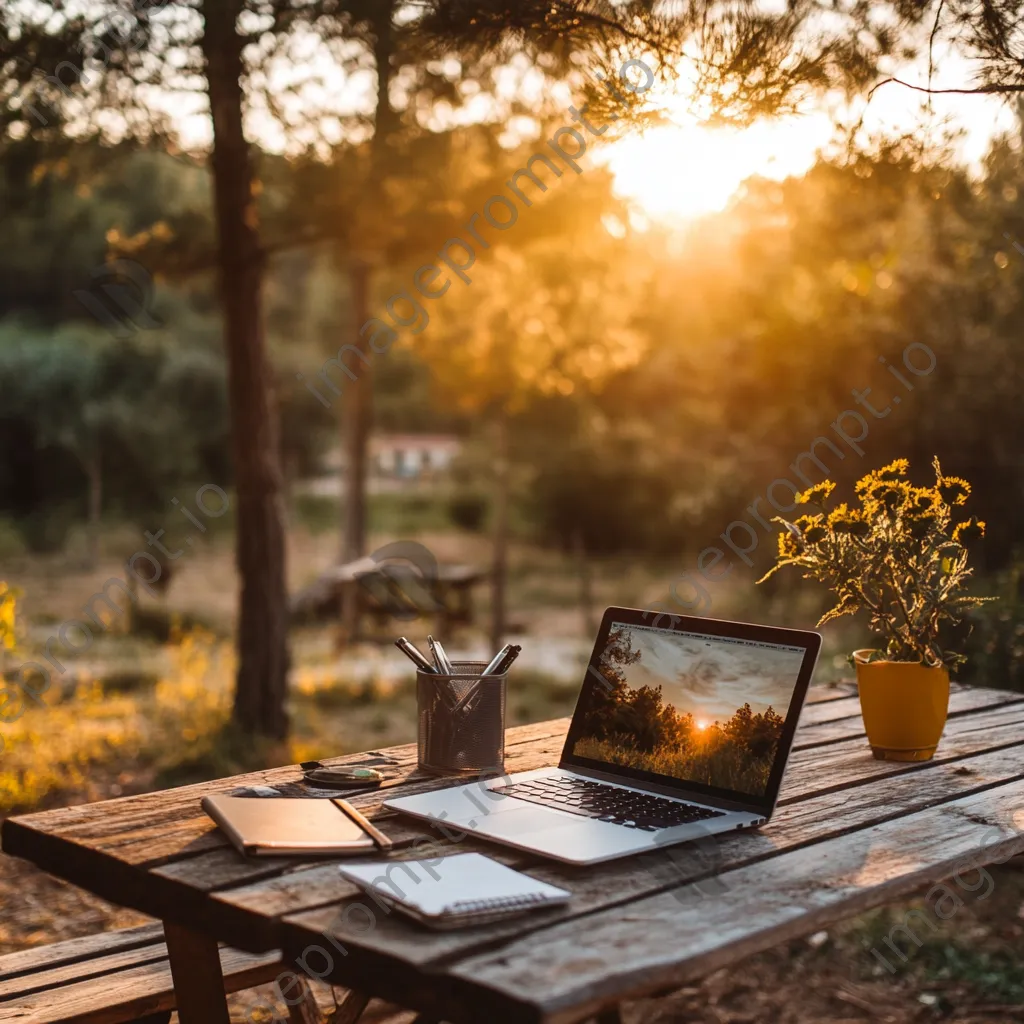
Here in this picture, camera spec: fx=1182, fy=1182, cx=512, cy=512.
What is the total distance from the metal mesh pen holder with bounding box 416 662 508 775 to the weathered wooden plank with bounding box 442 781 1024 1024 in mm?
564


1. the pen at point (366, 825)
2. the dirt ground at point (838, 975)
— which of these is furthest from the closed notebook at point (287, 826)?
the dirt ground at point (838, 975)

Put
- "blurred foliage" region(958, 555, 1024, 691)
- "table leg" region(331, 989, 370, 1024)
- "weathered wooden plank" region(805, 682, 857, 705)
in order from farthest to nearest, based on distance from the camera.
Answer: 1. "blurred foliage" region(958, 555, 1024, 691)
2. "weathered wooden plank" region(805, 682, 857, 705)
3. "table leg" region(331, 989, 370, 1024)

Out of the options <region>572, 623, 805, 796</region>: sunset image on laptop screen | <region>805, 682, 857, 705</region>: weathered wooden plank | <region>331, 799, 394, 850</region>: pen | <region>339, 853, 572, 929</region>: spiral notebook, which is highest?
<region>572, 623, 805, 796</region>: sunset image on laptop screen

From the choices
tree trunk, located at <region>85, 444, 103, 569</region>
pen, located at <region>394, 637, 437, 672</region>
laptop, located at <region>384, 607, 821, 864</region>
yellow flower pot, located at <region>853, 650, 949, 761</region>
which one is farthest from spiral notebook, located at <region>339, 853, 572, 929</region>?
tree trunk, located at <region>85, 444, 103, 569</region>

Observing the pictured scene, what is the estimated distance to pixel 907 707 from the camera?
2.16m

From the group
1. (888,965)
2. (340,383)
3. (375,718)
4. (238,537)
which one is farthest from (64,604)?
(888,965)

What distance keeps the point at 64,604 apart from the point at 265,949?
35.9ft

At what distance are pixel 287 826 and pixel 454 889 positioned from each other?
35cm

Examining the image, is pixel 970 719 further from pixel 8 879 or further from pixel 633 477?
pixel 633 477

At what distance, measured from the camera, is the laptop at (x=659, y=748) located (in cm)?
168

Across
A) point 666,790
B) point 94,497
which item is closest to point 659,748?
point 666,790

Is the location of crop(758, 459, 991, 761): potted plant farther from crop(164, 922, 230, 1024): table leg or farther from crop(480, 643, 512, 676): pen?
crop(164, 922, 230, 1024): table leg

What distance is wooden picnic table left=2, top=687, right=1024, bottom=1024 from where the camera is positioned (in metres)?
1.21

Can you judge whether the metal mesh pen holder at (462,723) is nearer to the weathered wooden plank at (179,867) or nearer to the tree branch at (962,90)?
the weathered wooden plank at (179,867)
